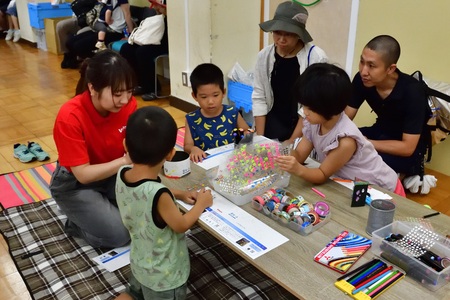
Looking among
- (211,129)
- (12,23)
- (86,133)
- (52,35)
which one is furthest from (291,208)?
(12,23)

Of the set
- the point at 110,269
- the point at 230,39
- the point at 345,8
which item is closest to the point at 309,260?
the point at 110,269

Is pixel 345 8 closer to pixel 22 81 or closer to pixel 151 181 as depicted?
pixel 151 181

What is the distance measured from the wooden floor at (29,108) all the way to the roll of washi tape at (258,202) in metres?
1.02

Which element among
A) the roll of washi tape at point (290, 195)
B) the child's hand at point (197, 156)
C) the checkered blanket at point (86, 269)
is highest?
the roll of washi tape at point (290, 195)

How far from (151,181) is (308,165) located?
757 mm

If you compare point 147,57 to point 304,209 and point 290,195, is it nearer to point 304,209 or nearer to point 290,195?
point 290,195

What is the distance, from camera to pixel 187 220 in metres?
1.30

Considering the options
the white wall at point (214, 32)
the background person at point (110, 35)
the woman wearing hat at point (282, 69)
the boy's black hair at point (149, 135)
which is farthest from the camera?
the background person at point (110, 35)

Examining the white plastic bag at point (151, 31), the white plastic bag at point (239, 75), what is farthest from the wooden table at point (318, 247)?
the white plastic bag at point (151, 31)

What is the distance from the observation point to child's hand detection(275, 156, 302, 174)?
1508 millimetres

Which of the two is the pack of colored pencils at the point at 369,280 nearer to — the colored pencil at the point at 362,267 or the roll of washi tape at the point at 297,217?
the colored pencil at the point at 362,267

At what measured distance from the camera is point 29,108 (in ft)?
13.1

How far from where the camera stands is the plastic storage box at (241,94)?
3.35m

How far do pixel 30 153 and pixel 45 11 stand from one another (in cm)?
393
